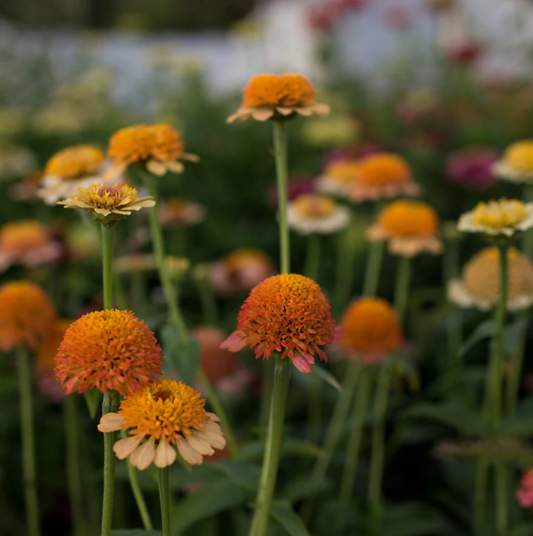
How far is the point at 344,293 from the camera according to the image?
1.69 metres

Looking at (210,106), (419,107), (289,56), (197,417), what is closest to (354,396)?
(197,417)

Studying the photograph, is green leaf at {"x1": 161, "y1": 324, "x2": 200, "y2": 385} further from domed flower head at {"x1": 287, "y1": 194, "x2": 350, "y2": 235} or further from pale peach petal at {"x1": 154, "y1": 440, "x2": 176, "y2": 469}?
domed flower head at {"x1": 287, "y1": 194, "x2": 350, "y2": 235}

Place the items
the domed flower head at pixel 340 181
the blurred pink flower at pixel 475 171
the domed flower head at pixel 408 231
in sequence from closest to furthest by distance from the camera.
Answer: the domed flower head at pixel 408 231, the domed flower head at pixel 340 181, the blurred pink flower at pixel 475 171

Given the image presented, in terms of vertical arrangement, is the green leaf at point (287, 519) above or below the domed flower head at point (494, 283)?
below

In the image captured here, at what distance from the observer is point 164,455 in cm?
49

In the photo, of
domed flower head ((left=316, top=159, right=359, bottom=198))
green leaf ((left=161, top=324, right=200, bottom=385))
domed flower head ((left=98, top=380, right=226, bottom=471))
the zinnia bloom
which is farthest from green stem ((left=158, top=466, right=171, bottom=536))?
domed flower head ((left=316, top=159, right=359, bottom=198))

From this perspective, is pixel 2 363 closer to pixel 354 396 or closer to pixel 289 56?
pixel 354 396

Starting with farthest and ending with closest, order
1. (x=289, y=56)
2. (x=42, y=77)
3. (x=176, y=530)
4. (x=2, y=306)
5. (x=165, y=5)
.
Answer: (x=165, y=5)
(x=289, y=56)
(x=42, y=77)
(x=2, y=306)
(x=176, y=530)

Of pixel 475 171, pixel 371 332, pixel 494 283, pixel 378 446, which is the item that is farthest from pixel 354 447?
pixel 475 171

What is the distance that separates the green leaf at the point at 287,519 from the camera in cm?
65

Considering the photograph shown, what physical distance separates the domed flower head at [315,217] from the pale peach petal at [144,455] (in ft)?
2.91

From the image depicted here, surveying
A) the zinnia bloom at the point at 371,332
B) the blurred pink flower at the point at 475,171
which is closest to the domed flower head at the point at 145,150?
the zinnia bloom at the point at 371,332

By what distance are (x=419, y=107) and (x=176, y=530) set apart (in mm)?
2172

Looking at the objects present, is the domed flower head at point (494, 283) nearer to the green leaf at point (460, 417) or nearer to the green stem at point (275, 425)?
the green leaf at point (460, 417)
